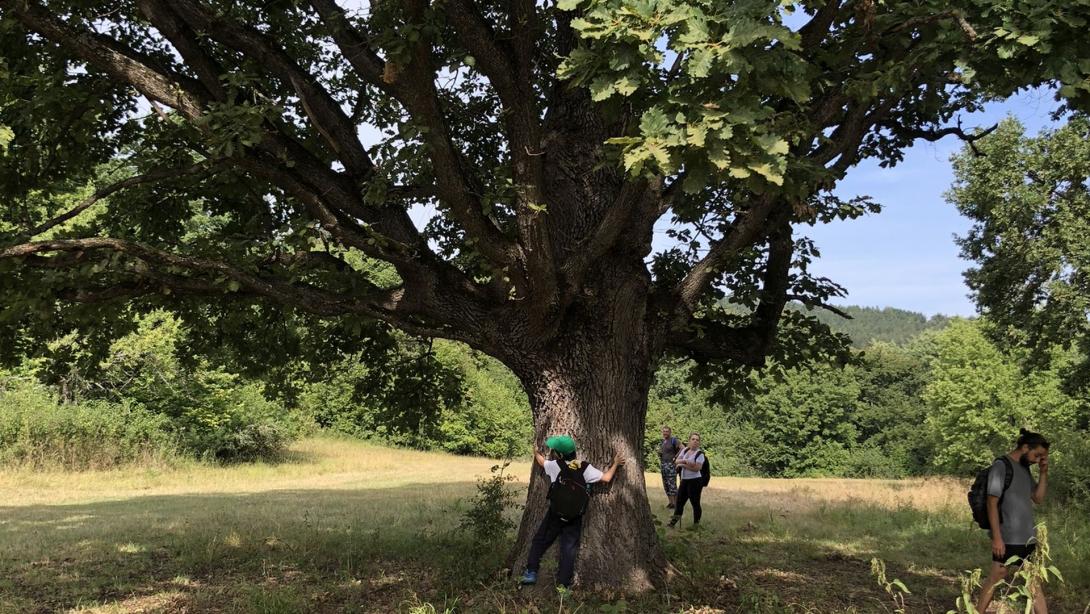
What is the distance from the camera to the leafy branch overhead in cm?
416

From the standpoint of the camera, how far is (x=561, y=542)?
689 cm

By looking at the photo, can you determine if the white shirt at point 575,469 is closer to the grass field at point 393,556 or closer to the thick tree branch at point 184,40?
the grass field at point 393,556

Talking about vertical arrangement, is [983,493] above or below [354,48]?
below

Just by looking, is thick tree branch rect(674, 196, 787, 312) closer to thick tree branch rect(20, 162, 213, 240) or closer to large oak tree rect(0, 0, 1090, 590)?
large oak tree rect(0, 0, 1090, 590)

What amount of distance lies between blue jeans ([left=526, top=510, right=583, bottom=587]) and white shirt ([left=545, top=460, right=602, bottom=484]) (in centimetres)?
36

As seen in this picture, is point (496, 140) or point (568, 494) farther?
point (496, 140)

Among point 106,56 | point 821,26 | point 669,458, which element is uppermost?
point 106,56

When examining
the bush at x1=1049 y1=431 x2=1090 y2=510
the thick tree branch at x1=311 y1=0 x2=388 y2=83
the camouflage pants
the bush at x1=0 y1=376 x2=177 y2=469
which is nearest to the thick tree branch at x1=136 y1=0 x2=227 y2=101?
the thick tree branch at x1=311 y1=0 x2=388 y2=83

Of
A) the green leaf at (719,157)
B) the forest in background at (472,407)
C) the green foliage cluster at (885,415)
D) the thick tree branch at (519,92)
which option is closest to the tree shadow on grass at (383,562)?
the forest in background at (472,407)

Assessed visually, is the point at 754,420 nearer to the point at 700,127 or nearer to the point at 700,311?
the point at 700,311

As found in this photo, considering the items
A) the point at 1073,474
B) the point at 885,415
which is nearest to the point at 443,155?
the point at 1073,474

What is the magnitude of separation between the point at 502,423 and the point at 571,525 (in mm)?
42155

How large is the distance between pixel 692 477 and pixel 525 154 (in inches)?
328

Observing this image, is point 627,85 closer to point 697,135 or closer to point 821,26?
point 697,135
